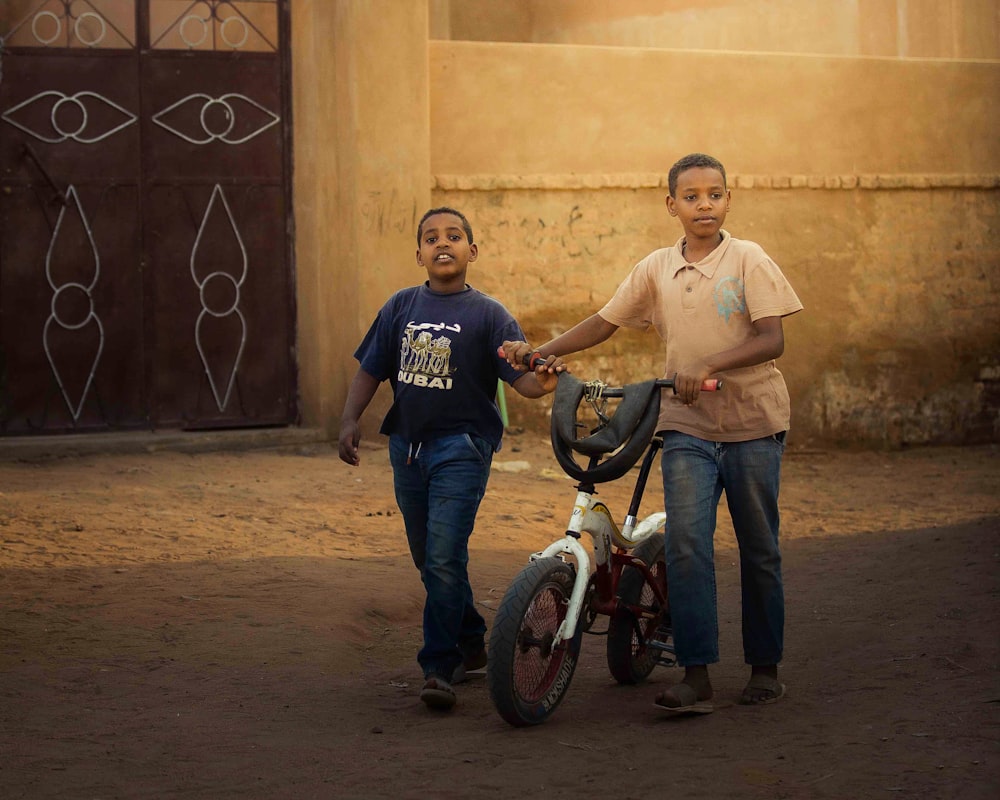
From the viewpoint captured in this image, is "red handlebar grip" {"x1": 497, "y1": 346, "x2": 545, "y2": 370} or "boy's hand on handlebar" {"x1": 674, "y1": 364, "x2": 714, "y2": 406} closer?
"boy's hand on handlebar" {"x1": 674, "y1": 364, "x2": 714, "y2": 406}

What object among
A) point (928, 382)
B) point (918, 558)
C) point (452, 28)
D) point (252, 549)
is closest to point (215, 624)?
point (252, 549)

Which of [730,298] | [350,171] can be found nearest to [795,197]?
[350,171]

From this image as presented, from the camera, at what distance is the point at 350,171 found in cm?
905

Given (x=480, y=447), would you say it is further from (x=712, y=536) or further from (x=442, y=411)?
(x=712, y=536)

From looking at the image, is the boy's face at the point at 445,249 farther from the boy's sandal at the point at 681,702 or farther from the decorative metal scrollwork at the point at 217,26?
the decorative metal scrollwork at the point at 217,26

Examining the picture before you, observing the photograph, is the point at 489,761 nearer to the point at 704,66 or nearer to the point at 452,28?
the point at 704,66

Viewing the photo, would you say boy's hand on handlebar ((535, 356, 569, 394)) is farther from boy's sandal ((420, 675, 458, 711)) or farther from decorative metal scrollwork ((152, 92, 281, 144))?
decorative metal scrollwork ((152, 92, 281, 144))

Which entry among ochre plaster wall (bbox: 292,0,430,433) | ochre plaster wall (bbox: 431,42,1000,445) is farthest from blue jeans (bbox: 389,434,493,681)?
ochre plaster wall (bbox: 431,42,1000,445)

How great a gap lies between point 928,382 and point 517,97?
423cm

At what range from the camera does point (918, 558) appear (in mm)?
6121

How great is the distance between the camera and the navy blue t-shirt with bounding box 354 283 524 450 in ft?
13.3

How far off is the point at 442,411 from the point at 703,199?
41.7 inches

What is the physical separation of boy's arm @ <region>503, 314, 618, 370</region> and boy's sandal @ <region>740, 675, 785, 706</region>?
1182mm

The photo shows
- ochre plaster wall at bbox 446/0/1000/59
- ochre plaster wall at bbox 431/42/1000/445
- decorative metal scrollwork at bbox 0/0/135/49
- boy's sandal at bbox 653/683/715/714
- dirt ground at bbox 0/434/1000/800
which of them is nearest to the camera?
dirt ground at bbox 0/434/1000/800
